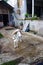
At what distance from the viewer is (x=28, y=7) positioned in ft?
58.9

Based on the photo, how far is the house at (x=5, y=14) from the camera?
698 inches

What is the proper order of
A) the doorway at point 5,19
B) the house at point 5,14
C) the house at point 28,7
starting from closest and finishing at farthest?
the house at point 28,7 → the house at point 5,14 → the doorway at point 5,19

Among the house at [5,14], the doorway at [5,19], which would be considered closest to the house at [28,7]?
the house at [5,14]

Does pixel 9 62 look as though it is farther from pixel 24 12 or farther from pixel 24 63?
pixel 24 12

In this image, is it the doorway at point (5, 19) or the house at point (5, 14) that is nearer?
the house at point (5, 14)

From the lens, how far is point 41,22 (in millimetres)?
12945

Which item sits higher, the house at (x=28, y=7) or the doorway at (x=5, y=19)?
the house at (x=28, y=7)

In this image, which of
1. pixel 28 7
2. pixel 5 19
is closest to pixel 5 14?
pixel 5 19

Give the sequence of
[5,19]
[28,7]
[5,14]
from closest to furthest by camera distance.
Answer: [28,7] < [5,14] < [5,19]

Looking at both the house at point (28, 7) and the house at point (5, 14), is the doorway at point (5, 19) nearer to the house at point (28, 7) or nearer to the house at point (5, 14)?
the house at point (5, 14)

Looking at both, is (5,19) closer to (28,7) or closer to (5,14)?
(5,14)

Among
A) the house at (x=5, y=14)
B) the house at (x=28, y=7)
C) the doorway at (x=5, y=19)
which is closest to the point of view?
the house at (x=28, y=7)

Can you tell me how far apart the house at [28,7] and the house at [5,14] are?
3.31ft

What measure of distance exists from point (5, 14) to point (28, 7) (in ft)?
9.65
